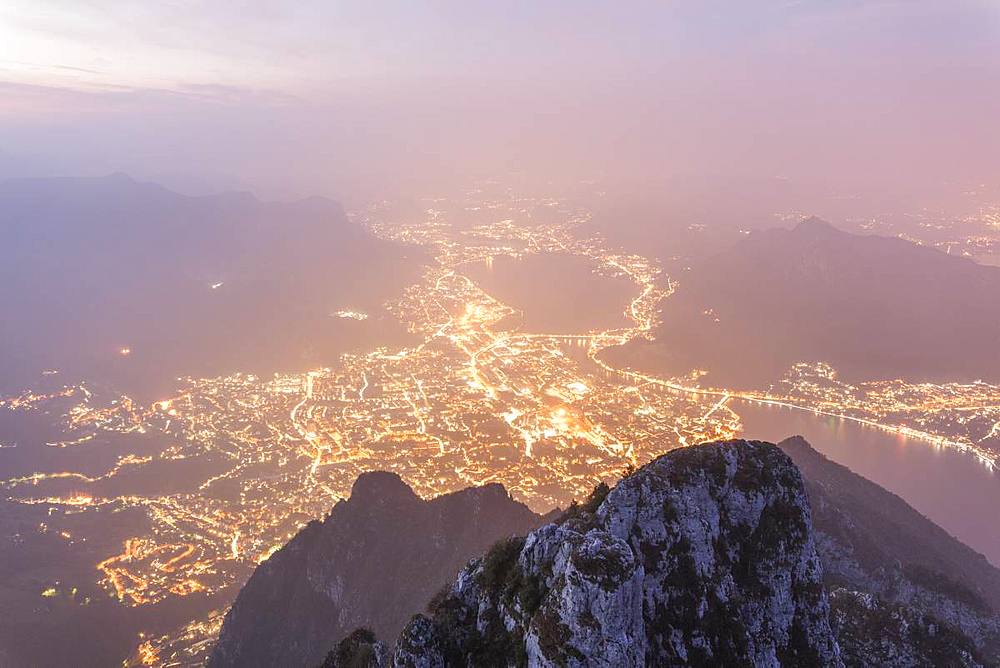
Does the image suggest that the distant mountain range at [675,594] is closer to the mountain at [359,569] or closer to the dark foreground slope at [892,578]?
the dark foreground slope at [892,578]

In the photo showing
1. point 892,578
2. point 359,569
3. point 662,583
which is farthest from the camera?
point 359,569

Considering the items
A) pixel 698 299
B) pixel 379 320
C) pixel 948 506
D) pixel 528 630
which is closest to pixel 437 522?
pixel 528 630

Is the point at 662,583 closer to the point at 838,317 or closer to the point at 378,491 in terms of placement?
the point at 378,491

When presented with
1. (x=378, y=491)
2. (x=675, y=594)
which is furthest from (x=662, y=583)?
(x=378, y=491)

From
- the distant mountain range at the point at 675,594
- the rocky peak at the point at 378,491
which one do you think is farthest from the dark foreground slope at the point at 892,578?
the rocky peak at the point at 378,491

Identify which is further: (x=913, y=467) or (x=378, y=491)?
(x=913, y=467)

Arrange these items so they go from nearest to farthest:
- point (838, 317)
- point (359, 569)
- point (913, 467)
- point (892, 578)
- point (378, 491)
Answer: point (892, 578) < point (359, 569) < point (378, 491) < point (913, 467) < point (838, 317)

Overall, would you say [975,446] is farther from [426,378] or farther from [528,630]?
[528,630]
